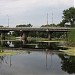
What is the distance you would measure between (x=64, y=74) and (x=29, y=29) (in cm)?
11027

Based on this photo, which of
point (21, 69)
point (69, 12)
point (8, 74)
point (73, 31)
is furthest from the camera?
point (69, 12)

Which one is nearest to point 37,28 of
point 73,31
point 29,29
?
point 29,29

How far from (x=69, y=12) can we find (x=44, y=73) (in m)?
141

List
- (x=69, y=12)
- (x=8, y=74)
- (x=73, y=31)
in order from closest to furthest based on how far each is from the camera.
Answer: (x=8, y=74)
(x=73, y=31)
(x=69, y=12)

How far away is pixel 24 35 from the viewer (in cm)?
16075

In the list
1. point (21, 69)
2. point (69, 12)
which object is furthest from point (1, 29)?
point (21, 69)

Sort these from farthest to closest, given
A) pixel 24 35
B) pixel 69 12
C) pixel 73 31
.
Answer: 1. pixel 69 12
2. pixel 24 35
3. pixel 73 31

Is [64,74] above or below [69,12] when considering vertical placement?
below

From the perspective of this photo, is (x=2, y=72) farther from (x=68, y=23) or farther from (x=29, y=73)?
(x=68, y=23)

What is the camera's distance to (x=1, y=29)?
6147 inches

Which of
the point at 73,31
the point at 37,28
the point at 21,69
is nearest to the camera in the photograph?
the point at 21,69

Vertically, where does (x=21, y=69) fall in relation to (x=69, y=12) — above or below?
below

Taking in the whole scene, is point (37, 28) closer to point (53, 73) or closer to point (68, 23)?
point (68, 23)

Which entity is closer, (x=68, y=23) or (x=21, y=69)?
(x=21, y=69)
